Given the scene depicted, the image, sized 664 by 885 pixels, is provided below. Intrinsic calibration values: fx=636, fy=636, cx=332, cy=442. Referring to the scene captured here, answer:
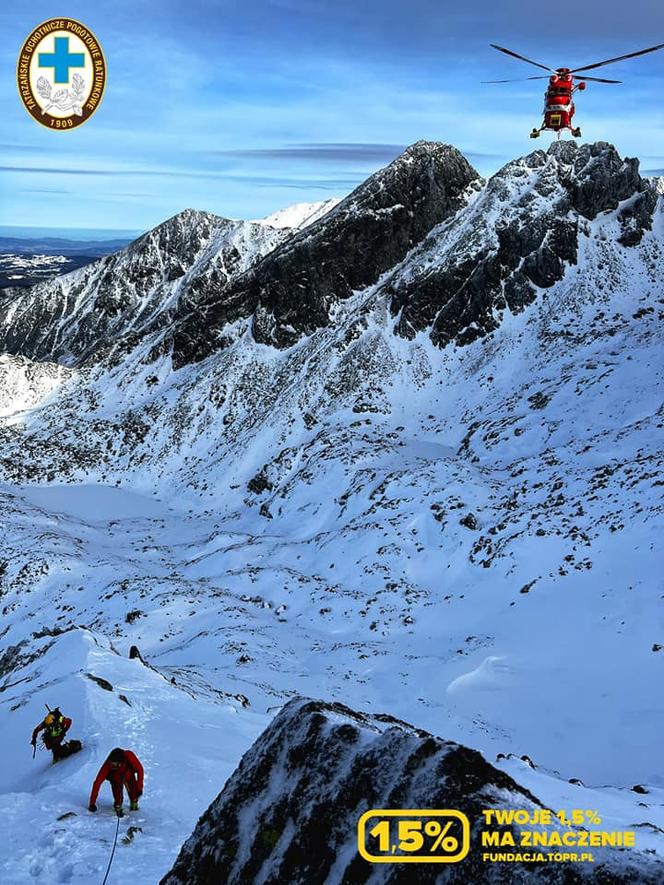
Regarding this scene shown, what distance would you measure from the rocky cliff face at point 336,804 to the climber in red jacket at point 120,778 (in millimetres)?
3737

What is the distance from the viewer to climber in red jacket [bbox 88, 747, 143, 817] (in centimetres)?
964

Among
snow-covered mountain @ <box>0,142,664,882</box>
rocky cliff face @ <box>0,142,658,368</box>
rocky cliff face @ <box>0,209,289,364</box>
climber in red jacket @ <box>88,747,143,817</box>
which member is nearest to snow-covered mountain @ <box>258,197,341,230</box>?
rocky cliff face @ <box>0,209,289,364</box>

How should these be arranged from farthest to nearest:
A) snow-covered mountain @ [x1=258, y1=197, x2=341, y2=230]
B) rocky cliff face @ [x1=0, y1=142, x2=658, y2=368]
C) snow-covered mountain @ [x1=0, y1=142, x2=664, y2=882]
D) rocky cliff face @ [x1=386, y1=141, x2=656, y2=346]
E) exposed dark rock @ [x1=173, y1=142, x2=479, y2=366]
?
1. snow-covered mountain @ [x1=258, y1=197, x2=341, y2=230]
2. exposed dark rock @ [x1=173, y1=142, x2=479, y2=366]
3. rocky cliff face @ [x1=0, y1=142, x2=658, y2=368]
4. rocky cliff face @ [x1=386, y1=141, x2=656, y2=346]
5. snow-covered mountain @ [x1=0, y1=142, x2=664, y2=882]

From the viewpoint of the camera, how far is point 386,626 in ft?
102

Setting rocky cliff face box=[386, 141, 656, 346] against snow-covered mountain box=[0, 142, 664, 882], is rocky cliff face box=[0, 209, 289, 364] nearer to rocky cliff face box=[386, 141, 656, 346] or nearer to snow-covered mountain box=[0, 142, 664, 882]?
snow-covered mountain box=[0, 142, 664, 882]

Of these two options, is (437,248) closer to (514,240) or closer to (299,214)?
(514,240)

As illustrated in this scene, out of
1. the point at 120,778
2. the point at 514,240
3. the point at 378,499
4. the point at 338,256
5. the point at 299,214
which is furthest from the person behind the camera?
the point at 299,214

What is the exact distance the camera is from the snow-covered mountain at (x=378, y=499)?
18625 millimetres

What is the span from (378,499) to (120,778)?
36337 mm

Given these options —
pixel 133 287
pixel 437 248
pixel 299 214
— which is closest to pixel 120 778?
pixel 437 248

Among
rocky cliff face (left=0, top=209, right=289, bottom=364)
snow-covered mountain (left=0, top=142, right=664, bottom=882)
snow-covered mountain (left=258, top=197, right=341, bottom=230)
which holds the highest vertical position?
snow-covered mountain (left=258, top=197, right=341, bottom=230)

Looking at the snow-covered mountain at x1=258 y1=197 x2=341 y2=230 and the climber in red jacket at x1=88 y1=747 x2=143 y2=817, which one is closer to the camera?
the climber in red jacket at x1=88 y1=747 x2=143 y2=817

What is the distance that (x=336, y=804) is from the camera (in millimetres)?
5566

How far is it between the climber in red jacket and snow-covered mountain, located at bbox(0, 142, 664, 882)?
454mm
